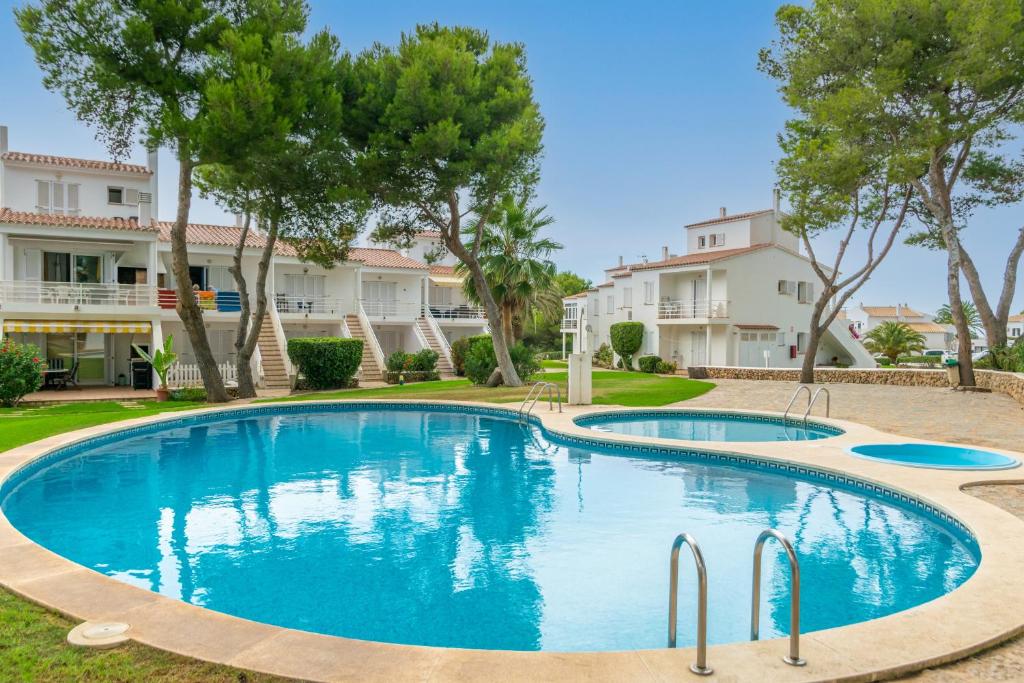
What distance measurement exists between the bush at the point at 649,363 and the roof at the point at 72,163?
2739 cm

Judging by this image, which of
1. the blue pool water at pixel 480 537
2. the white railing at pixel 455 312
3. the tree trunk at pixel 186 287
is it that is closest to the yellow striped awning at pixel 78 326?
the tree trunk at pixel 186 287

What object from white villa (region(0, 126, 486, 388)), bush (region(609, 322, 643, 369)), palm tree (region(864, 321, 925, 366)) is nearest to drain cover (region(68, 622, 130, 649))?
white villa (region(0, 126, 486, 388))

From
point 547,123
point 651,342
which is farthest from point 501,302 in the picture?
point 651,342

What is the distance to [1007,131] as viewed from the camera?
1094 inches

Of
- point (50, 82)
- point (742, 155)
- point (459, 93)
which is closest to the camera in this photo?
point (50, 82)

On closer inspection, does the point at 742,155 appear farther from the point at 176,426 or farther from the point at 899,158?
the point at 176,426

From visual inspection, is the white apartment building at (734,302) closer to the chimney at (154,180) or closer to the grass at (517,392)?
the grass at (517,392)

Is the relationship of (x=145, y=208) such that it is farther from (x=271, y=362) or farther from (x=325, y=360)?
(x=325, y=360)

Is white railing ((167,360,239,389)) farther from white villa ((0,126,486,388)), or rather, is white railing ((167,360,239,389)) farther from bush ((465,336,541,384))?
bush ((465,336,541,384))

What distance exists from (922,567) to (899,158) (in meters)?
21.4

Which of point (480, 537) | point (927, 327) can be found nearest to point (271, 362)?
point (480, 537)

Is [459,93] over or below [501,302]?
over

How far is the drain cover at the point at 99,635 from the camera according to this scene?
14.6 feet

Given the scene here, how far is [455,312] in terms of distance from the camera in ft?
134
